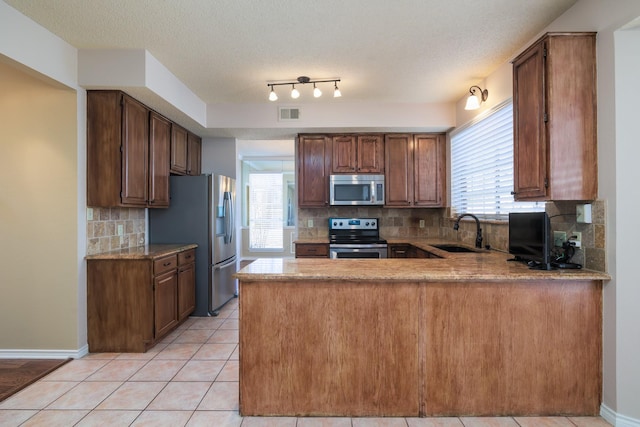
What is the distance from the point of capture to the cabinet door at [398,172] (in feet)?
14.3

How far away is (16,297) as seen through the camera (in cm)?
279

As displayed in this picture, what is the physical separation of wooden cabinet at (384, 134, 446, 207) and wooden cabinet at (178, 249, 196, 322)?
2.49 metres

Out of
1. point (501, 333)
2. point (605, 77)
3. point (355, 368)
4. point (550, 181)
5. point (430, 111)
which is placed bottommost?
point (355, 368)

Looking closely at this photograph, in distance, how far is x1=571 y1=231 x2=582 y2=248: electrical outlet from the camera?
2078 mm

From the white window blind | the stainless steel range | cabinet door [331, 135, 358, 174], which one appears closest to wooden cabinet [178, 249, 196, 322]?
the stainless steel range

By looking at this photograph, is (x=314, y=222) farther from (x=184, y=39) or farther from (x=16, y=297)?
(x=16, y=297)

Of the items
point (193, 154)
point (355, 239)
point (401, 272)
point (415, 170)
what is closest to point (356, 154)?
point (415, 170)

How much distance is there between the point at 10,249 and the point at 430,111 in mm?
4393

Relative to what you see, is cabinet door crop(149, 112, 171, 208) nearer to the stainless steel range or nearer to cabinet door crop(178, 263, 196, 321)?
cabinet door crop(178, 263, 196, 321)

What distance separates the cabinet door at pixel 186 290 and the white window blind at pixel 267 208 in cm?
413

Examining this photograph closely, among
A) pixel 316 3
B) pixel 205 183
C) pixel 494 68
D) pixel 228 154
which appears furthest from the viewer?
pixel 228 154

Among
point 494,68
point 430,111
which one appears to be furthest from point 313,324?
point 430,111

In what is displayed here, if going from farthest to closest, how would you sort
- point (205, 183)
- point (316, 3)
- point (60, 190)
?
point (205, 183)
point (60, 190)
point (316, 3)

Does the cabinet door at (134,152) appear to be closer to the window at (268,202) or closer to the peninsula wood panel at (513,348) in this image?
the peninsula wood panel at (513,348)
